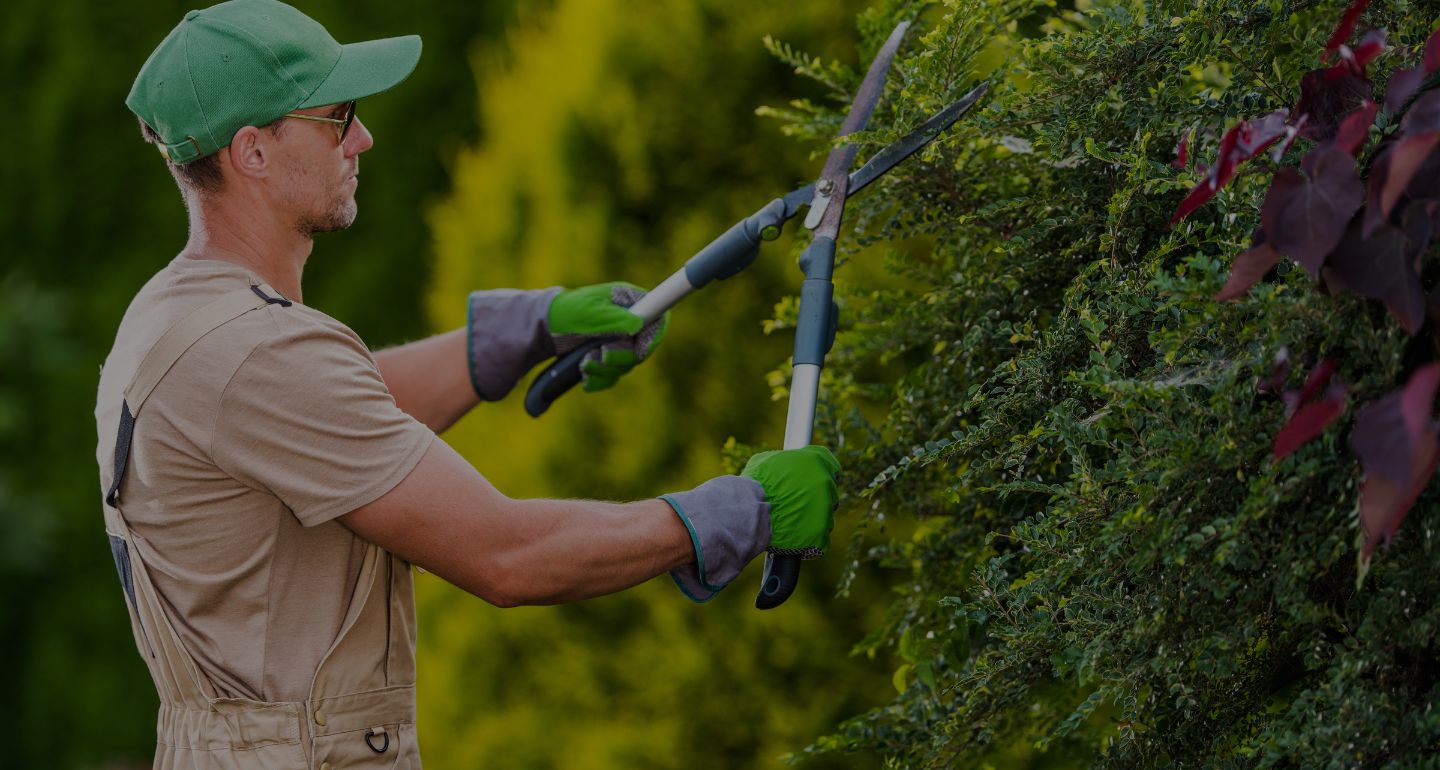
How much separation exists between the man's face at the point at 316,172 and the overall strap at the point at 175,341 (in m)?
0.23

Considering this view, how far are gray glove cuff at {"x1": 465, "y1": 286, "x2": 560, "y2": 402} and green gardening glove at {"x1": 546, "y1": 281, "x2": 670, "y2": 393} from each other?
1.8 inches

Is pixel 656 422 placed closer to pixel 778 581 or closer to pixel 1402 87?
pixel 778 581

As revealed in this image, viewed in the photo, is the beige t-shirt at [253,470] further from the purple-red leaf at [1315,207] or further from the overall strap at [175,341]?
the purple-red leaf at [1315,207]

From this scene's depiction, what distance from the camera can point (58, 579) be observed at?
228 inches

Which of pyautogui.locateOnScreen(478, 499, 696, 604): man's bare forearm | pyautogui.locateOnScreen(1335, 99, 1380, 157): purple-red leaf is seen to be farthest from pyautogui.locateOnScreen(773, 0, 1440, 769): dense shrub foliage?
pyautogui.locateOnScreen(478, 499, 696, 604): man's bare forearm

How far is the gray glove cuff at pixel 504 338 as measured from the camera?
2.85 meters

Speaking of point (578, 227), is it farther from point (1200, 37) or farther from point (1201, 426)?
point (1201, 426)

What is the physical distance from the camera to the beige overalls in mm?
2012

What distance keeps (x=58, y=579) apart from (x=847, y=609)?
4063 millimetres

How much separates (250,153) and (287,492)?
587mm

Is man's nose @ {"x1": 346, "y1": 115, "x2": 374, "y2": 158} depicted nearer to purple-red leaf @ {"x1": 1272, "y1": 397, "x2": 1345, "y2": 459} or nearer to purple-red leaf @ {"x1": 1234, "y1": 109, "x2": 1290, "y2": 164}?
purple-red leaf @ {"x1": 1234, "y1": 109, "x2": 1290, "y2": 164}

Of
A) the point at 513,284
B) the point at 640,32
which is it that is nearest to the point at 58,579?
the point at 513,284

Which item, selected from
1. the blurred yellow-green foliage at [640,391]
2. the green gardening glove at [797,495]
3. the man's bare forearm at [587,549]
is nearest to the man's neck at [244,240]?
the man's bare forearm at [587,549]

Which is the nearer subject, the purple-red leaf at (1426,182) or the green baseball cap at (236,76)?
the purple-red leaf at (1426,182)
